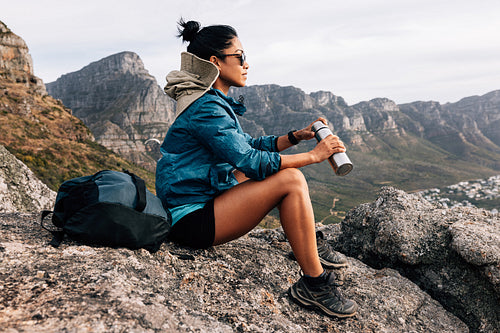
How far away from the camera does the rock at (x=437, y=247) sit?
4.10 meters

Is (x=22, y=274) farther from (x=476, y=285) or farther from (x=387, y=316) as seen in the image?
(x=476, y=285)

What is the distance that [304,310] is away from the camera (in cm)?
338

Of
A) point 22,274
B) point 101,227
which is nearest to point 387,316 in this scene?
point 101,227

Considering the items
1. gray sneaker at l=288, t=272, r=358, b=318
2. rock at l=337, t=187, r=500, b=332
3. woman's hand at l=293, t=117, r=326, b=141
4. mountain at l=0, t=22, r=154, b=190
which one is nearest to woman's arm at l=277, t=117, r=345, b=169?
woman's hand at l=293, t=117, r=326, b=141

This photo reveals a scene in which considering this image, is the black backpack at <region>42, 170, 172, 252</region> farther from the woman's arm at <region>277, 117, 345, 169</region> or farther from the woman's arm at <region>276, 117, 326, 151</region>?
the woman's arm at <region>276, 117, 326, 151</region>

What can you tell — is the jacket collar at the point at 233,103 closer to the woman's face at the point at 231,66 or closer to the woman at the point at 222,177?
the woman at the point at 222,177

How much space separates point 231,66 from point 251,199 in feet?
5.94

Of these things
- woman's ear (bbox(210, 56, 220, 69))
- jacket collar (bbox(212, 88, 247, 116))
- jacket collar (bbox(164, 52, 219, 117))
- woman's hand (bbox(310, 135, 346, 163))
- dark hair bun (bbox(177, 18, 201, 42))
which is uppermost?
dark hair bun (bbox(177, 18, 201, 42))

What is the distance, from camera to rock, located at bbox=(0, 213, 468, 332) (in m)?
1.98

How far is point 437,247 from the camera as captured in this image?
15.4 ft

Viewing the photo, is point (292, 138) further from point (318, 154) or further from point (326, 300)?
point (326, 300)

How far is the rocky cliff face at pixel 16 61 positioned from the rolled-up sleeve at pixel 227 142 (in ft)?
327

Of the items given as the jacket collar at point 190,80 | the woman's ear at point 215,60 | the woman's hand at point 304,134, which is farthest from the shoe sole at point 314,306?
the woman's ear at point 215,60

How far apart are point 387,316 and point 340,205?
154905 mm
